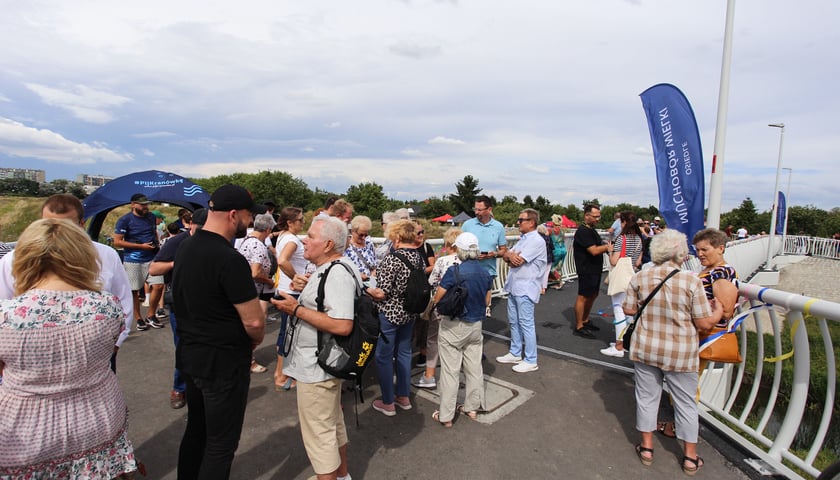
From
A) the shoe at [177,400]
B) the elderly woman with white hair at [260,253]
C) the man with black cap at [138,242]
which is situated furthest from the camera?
the man with black cap at [138,242]

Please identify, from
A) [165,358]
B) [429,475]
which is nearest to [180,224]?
[165,358]

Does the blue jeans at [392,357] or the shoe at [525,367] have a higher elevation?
the blue jeans at [392,357]

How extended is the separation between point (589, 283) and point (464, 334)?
3.12 m

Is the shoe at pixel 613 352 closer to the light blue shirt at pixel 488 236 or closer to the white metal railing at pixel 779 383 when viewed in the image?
the white metal railing at pixel 779 383

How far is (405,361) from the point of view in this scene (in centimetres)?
397

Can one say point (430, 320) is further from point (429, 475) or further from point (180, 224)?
point (180, 224)

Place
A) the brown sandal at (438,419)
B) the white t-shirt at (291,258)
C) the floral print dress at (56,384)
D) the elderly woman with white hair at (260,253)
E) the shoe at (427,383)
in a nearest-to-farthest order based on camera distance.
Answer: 1. the floral print dress at (56,384)
2. the brown sandal at (438,419)
3. the elderly woman with white hair at (260,253)
4. the white t-shirt at (291,258)
5. the shoe at (427,383)

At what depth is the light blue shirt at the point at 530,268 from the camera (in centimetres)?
502

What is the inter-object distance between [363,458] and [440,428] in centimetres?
77

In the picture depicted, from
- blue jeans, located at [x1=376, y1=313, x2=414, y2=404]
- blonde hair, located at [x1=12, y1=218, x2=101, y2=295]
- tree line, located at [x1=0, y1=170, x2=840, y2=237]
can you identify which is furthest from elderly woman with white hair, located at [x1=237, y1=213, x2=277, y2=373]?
tree line, located at [x1=0, y1=170, x2=840, y2=237]

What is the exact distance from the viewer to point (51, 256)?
80.5 inches

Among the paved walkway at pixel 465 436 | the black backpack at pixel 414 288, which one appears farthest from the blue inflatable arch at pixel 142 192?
the black backpack at pixel 414 288

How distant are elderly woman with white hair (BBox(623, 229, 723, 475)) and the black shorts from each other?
2742mm

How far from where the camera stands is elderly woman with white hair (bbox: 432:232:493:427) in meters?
3.70
